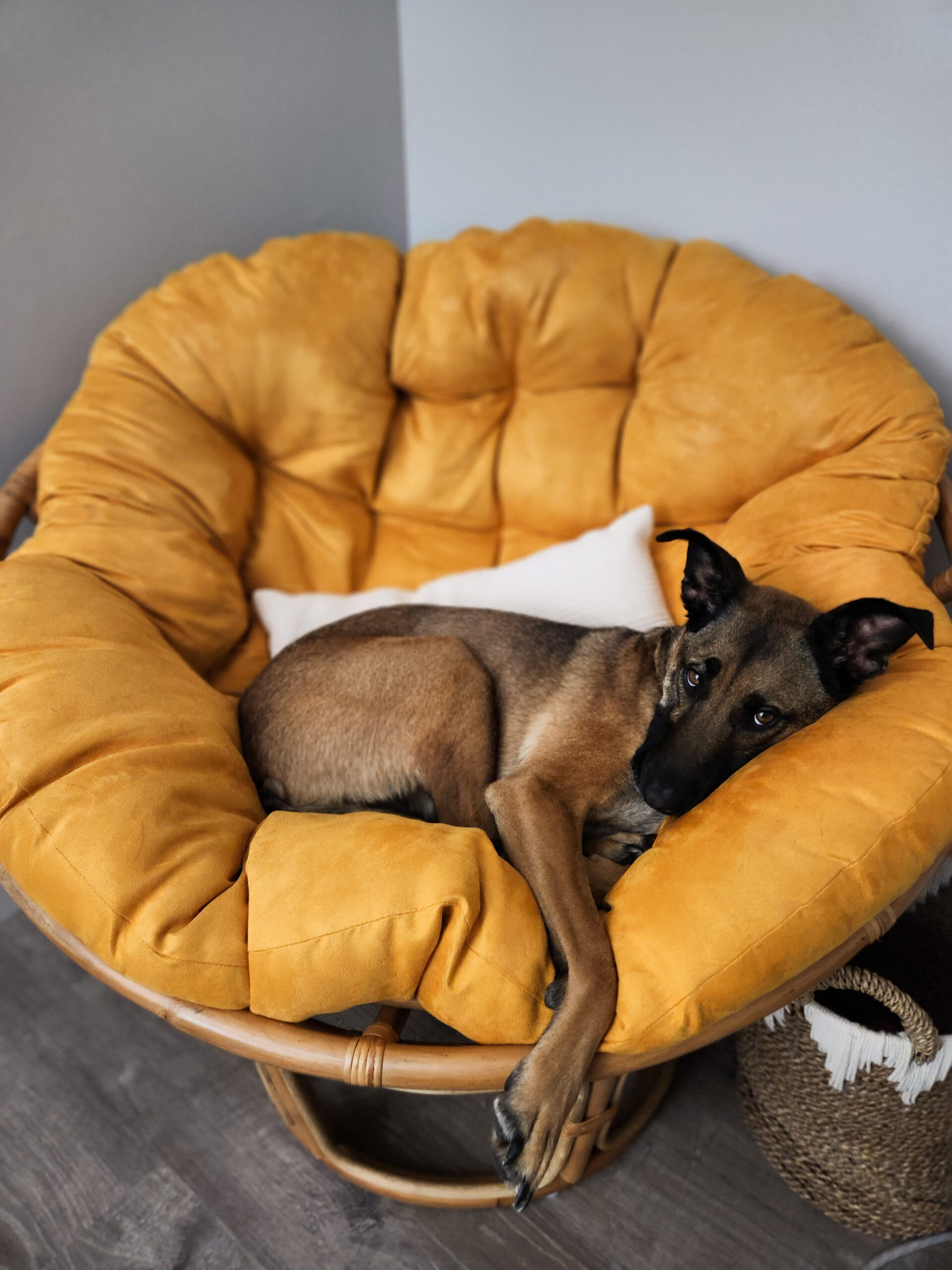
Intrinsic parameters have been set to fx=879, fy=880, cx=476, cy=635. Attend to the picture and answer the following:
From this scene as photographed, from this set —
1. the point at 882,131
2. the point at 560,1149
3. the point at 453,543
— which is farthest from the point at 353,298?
the point at 560,1149

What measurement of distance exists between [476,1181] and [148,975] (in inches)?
39.6

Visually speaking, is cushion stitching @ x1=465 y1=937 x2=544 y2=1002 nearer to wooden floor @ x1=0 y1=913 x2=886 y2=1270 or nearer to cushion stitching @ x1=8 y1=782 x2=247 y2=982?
cushion stitching @ x1=8 y1=782 x2=247 y2=982

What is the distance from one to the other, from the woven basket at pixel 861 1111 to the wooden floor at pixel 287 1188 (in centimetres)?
10

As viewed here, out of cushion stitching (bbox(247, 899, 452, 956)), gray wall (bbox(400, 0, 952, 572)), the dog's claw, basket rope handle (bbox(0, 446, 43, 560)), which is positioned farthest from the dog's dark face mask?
basket rope handle (bbox(0, 446, 43, 560))

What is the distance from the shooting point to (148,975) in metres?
1.56

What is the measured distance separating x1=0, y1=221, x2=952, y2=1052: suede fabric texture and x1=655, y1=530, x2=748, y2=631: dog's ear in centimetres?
34

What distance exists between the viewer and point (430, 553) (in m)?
3.03

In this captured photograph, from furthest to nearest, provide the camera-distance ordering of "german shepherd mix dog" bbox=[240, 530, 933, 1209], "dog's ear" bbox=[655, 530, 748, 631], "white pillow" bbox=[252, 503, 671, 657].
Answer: "white pillow" bbox=[252, 503, 671, 657] < "dog's ear" bbox=[655, 530, 748, 631] < "german shepherd mix dog" bbox=[240, 530, 933, 1209]

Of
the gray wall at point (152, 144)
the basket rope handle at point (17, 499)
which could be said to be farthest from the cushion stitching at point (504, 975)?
the gray wall at point (152, 144)

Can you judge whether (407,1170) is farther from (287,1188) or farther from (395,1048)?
(395,1048)

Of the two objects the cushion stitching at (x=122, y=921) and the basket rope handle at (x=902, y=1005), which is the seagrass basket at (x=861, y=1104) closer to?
the basket rope handle at (x=902, y=1005)

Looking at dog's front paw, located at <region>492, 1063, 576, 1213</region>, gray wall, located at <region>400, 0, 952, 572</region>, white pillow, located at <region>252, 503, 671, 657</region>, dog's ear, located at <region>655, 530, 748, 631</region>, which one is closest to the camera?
dog's front paw, located at <region>492, 1063, 576, 1213</region>

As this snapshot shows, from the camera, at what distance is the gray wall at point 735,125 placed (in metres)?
2.43

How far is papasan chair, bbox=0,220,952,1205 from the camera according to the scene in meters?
1.57
